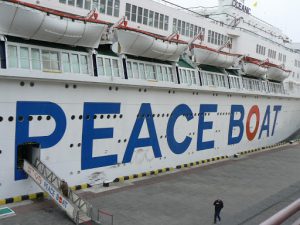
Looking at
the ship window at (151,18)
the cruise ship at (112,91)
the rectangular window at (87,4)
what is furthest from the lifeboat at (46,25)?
the ship window at (151,18)

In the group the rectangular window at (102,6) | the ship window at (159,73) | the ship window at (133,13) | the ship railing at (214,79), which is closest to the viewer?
the rectangular window at (102,6)

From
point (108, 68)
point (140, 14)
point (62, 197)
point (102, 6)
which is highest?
point (140, 14)

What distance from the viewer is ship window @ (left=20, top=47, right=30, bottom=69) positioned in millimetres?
11016

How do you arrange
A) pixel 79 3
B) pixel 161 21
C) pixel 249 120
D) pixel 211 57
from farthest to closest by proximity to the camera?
pixel 249 120, pixel 211 57, pixel 161 21, pixel 79 3

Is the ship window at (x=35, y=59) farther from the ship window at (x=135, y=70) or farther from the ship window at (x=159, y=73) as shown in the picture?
the ship window at (x=159, y=73)

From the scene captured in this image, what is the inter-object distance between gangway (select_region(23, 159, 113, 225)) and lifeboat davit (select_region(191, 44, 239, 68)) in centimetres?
1011

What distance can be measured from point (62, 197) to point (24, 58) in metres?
4.48

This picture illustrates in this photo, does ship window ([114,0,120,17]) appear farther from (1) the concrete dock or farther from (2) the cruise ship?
(1) the concrete dock

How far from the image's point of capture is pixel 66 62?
12188mm

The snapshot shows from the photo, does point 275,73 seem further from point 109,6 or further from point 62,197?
point 62,197

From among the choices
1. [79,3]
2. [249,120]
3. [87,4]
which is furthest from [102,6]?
[249,120]

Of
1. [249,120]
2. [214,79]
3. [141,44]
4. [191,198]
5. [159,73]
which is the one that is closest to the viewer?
[191,198]

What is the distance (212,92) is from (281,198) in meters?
7.29

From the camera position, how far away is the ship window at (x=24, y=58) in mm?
11016
